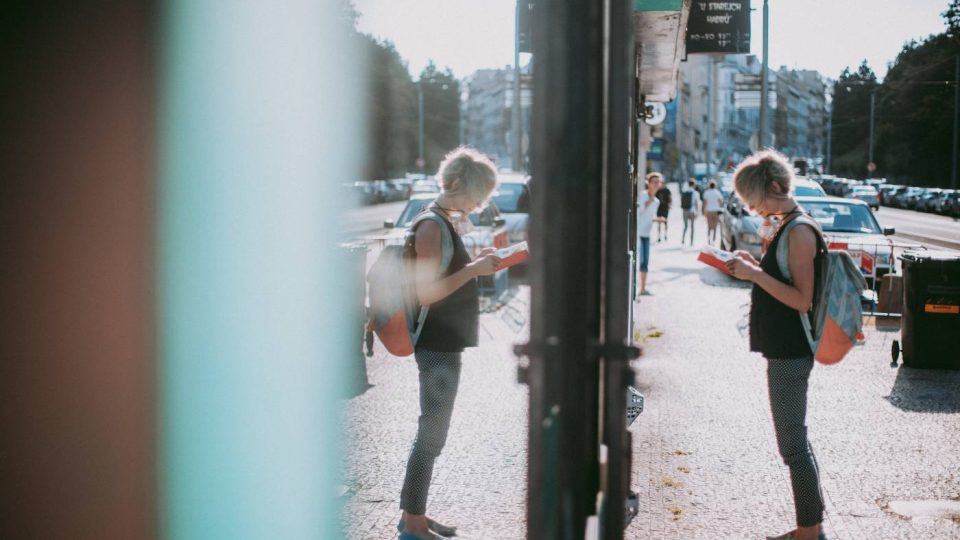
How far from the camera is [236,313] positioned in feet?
31.1

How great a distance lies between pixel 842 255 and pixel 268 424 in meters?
4.15

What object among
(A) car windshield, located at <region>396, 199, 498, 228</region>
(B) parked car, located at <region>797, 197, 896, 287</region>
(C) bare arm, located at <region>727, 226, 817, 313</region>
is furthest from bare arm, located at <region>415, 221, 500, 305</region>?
(A) car windshield, located at <region>396, 199, 498, 228</region>

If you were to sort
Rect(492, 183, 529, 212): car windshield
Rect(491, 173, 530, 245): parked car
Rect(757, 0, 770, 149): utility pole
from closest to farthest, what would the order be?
Rect(491, 173, 530, 245): parked car
Rect(492, 183, 529, 212): car windshield
Rect(757, 0, 770, 149): utility pole

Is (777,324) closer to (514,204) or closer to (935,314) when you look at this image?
(935,314)

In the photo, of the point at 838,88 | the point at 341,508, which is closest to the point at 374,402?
the point at 341,508

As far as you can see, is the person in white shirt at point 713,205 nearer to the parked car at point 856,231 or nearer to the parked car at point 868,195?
the parked car at point 856,231

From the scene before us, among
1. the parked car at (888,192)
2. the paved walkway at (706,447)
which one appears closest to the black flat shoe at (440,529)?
the paved walkway at (706,447)

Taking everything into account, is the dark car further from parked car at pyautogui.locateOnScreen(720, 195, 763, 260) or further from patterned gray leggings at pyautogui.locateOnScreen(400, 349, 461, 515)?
patterned gray leggings at pyautogui.locateOnScreen(400, 349, 461, 515)

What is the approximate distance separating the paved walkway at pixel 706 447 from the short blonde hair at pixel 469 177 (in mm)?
1360

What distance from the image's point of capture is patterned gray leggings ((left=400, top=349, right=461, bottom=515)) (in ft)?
14.7

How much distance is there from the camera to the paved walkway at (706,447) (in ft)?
16.9

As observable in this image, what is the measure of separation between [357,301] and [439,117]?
9363 cm

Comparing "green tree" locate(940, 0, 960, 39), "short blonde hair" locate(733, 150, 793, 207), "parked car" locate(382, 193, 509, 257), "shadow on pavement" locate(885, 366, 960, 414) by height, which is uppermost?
"green tree" locate(940, 0, 960, 39)

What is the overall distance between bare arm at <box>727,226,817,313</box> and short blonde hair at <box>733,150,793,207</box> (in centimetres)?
23
